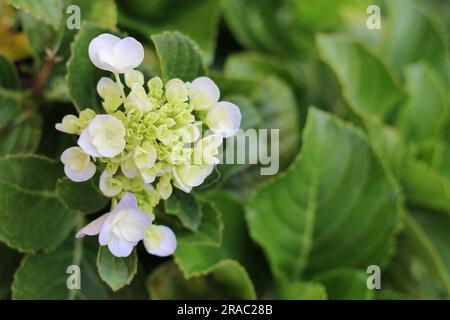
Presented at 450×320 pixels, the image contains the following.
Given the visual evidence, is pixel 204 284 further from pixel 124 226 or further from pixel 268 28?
pixel 268 28

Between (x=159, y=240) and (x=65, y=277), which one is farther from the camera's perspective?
(x=65, y=277)

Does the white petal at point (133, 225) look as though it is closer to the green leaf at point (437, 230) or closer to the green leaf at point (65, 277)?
the green leaf at point (65, 277)

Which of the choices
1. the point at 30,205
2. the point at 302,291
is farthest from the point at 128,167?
the point at 302,291

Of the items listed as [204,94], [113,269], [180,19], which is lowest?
[113,269]

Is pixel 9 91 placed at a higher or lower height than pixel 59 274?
higher

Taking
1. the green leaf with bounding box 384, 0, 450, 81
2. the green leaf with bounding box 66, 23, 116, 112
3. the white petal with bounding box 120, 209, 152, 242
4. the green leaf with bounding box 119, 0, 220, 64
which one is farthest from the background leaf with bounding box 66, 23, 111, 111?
the green leaf with bounding box 384, 0, 450, 81

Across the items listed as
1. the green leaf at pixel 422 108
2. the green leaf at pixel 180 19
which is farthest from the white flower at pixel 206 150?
the green leaf at pixel 422 108
